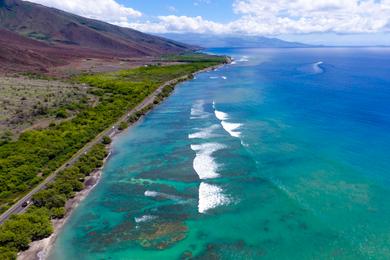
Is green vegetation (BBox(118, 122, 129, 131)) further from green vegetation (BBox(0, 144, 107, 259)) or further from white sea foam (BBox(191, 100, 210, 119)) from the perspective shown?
green vegetation (BBox(0, 144, 107, 259))

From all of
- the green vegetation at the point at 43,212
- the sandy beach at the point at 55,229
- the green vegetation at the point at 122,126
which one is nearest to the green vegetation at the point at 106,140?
the green vegetation at the point at 122,126

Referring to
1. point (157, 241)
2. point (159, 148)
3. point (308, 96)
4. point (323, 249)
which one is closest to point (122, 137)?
point (159, 148)

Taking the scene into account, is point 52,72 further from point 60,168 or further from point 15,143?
A: point 60,168

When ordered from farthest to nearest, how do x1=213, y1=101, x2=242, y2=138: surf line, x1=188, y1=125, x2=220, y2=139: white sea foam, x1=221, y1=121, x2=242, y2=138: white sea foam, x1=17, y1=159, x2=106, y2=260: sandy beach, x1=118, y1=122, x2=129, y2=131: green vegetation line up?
x1=118, y1=122, x2=129, y2=131: green vegetation < x1=213, y1=101, x2=242, y2=138: surf line < x1=221, y1=121, x2=242, y2=138: white sea foam < x1=188, y1=125, x2=220, y2=139: white sea foam < x1=17, y1=159, x2=106, y2=260: sandy beach

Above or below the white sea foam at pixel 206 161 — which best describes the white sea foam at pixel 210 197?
below

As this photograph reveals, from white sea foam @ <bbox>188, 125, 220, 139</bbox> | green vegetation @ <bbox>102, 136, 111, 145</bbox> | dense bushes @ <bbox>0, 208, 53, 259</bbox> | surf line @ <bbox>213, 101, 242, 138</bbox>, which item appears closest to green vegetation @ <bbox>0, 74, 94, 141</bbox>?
green vegetation @ <bbox>102, 136, 111, 145</bbox>

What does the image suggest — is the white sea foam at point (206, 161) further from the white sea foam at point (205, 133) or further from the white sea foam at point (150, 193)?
the white sea foam at point (150, 193)

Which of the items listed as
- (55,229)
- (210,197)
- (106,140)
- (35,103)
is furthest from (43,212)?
(35,103)
